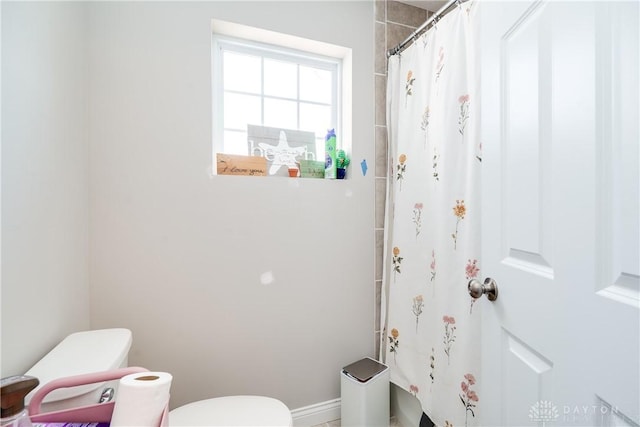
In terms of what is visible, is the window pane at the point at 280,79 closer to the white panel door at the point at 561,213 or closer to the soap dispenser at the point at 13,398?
the white panel door at the point at 561,213

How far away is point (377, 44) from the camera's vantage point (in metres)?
1.62

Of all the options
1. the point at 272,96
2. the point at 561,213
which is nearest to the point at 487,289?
the point at 561,213

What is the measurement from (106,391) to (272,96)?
144cm

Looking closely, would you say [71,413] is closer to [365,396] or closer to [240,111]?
[365,396]

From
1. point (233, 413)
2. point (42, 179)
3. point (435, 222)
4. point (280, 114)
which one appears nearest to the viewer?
point (42, 179)

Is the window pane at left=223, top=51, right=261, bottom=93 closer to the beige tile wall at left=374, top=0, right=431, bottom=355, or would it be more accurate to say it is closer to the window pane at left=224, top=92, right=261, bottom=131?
the window pane at left=224, top=92, right=261, bottom=131

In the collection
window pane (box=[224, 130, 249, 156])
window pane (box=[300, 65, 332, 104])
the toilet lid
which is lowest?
the toilet lid

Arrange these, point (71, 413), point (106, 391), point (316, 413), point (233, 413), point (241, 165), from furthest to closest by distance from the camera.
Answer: point (316, 413) < point (241, 165) < point (233, 413) < point (106, 391) < point (71, 413)

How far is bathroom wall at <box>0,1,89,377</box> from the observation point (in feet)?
2.30

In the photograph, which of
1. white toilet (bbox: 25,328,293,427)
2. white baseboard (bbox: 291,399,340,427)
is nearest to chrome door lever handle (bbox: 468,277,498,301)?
white toilet (bbox: 25,328,293,427)

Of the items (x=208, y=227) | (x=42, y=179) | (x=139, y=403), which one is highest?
(x=42, y=179)

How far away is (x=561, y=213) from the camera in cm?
58

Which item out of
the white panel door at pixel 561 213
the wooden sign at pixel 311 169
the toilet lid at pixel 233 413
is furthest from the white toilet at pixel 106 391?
the wooden sign at pixel 311 169

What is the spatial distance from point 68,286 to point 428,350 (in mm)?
1477
